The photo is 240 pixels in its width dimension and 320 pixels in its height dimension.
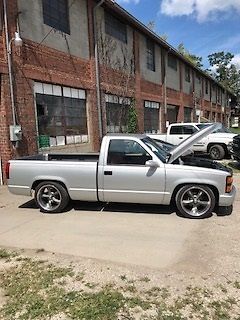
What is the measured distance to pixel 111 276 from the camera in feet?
14.3

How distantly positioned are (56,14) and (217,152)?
912 centimetres

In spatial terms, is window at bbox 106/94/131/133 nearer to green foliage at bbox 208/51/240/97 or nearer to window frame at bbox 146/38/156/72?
window frame at bbox 146/38/156/72

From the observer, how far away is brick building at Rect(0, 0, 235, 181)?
1083cm

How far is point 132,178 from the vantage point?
6848mm

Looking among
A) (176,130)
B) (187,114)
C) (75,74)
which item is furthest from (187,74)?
(75,74)

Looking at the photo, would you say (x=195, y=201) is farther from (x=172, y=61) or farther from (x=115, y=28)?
(x=172, y=61)

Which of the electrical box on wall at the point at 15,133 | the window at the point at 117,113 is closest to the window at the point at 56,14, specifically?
the electrical box on wall at the point at 15,133

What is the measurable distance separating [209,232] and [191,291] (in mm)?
2170

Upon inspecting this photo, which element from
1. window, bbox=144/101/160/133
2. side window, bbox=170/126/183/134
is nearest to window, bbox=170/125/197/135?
side window, bbox=170/126/183/134

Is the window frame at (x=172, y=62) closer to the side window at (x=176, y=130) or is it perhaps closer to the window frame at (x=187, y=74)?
the window frame at (x=187, y=74)

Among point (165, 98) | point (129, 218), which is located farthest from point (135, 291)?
point (165, 98)

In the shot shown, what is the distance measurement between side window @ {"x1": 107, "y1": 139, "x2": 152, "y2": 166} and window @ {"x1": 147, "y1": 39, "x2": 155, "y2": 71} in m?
16.0

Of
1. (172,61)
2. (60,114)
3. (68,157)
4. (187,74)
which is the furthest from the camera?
(187,74)

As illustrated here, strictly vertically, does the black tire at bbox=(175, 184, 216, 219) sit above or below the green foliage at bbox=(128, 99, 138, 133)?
below
